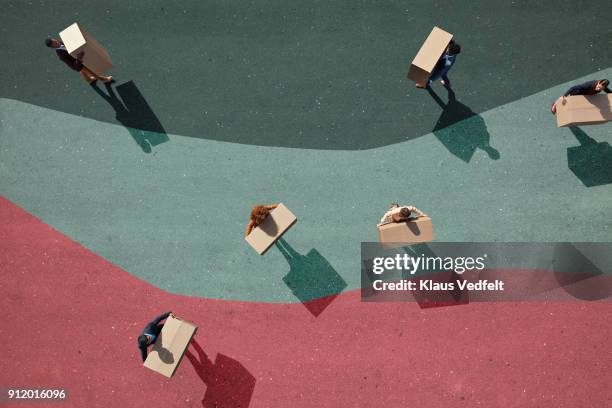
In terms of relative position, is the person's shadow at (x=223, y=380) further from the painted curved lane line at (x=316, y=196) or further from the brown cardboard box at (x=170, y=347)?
the painted curved lane line at (x=316, y=196)

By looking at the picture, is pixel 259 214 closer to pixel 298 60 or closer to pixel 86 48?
pixel 298 60

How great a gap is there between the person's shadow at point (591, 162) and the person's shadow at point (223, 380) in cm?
670

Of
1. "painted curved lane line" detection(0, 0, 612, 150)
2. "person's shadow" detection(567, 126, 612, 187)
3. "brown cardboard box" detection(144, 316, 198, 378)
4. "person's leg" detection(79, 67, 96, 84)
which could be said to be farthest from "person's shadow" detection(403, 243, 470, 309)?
"person's leg" detection(79, 67, 96, 84)

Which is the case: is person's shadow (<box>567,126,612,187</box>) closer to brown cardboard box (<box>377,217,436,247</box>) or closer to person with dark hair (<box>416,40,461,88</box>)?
person with dark hair (<box>416,40,461,88</box>)

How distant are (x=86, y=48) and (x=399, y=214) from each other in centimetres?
573

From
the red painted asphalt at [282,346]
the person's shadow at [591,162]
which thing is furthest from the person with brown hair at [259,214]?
the person's shadow at [591,162]

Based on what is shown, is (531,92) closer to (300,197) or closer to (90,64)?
(300,197)

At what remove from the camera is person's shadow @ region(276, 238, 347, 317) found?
706cm

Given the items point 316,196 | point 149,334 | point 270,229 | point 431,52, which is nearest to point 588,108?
point 431,52

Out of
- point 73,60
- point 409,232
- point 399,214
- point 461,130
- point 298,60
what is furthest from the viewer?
point 298,60

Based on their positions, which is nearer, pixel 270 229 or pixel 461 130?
pixel 270 229

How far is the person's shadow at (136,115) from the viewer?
7266 mm

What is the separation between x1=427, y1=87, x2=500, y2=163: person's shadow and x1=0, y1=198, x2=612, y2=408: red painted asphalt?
2.69 metres

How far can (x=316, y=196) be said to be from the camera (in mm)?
7137
